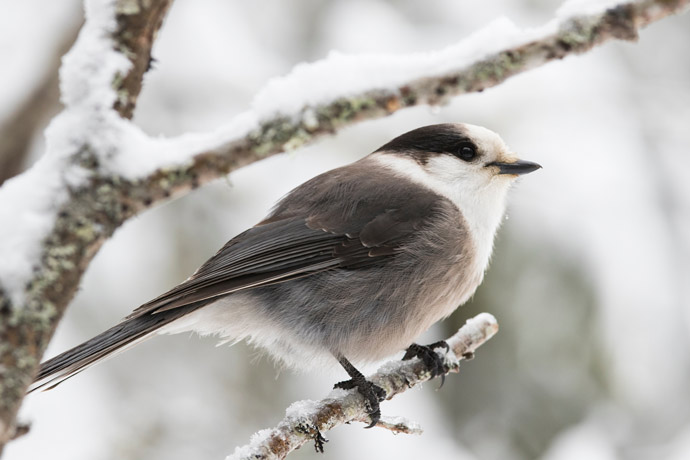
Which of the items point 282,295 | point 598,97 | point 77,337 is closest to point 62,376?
point 282,295

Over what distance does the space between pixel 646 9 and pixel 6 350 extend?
51.8 inches

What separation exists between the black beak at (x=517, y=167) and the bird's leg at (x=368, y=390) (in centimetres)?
104

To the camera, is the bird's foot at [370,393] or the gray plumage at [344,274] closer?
the bird's foot at [370,393]

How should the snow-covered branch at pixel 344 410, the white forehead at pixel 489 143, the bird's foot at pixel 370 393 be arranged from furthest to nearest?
the white forehead at pixel 489 143 < the bird's foot at pixel 370 393 < the snow-covered branch at pixel 344 410

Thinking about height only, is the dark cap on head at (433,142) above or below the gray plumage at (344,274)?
above

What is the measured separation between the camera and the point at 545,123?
4.50 m

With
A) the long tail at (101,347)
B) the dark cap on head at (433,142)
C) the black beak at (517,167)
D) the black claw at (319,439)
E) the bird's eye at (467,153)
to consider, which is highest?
the dark cap on head at (433,142)

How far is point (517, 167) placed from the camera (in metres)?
3.01

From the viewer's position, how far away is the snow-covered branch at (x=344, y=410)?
2.01 meters

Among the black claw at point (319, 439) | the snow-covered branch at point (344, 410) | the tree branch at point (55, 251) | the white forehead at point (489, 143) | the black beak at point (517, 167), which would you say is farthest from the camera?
the white forehead at point (489, 143)

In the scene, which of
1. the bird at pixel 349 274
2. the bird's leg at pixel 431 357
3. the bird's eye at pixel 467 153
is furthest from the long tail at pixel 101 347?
the bird's eye at pixel 467 153

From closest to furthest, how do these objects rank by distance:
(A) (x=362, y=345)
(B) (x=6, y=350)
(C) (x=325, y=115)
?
(B) (x=6, y=350)
(C) (x=325, y=115)
(A) (x=362, y=345)

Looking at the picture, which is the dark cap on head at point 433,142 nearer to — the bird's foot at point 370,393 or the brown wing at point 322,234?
the brown wing at point 322,234

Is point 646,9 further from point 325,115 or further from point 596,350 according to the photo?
point 596,350
